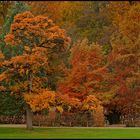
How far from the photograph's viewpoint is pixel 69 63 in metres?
38.7

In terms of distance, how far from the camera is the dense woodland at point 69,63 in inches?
1105

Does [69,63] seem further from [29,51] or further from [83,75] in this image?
[29,51]

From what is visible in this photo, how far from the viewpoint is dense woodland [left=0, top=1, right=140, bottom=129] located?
28.1m

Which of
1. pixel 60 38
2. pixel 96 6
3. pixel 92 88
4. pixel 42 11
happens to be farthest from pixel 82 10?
pixel 60 38

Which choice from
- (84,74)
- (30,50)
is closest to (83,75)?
(84,74)

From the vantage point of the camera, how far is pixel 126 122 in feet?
121

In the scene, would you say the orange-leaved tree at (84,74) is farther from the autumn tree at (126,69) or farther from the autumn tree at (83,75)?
the autumn tree at (126,69)

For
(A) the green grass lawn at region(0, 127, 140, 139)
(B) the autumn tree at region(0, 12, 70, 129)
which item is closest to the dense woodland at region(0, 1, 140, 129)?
(B) the autumn tree at region(0, 12, 70, 129)

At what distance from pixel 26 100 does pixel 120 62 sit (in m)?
14.1

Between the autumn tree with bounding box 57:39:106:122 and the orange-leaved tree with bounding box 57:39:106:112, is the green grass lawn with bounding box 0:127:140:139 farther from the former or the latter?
the orange-leaved tree with bounding box 57:39:106:112

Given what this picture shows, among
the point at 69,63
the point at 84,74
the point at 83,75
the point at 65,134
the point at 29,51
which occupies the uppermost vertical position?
the point at 69,63

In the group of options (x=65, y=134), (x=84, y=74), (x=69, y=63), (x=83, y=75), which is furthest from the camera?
(x=69, y=63)

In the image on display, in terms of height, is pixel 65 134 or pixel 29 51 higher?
pixel 29 51

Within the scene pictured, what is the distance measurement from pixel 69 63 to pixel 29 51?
420 inches
